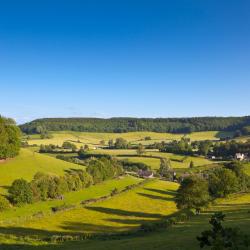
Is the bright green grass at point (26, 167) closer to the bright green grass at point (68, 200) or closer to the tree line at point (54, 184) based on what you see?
the tree line at point (54, 184)

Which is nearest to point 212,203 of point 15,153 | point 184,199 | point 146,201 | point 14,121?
point 184,199

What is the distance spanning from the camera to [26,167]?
147 meters

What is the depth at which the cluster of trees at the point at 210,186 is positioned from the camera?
100938 mm

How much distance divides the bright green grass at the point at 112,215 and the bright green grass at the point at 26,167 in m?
25.6

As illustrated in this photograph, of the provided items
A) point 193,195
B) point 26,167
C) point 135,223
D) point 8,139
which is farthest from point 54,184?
point 193,195

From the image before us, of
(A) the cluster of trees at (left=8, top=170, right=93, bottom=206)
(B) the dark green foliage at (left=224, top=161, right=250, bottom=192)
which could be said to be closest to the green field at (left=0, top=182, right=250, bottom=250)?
(B) the dark green foliage at (left=224, top=161, right=250, bottom=192)

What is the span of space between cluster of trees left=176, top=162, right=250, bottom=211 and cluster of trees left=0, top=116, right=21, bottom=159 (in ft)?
226

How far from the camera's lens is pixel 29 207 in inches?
4338

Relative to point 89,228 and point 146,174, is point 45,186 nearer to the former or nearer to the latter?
point 89,228

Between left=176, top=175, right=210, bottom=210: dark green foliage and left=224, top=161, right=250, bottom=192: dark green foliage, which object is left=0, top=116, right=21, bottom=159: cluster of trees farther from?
left=224, top=161, right=250, bottom=192: dark green foliage

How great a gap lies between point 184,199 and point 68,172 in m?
63.9

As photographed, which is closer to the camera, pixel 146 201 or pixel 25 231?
pixel 25 231

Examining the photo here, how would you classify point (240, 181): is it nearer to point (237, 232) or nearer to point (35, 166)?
point (35, 166)

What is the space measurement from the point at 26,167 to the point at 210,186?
6469 centimetres
